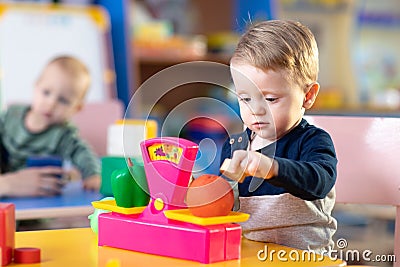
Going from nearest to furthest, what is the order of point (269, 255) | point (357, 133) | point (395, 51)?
point (269, 255) → point (357, 133) → point (395, 51)

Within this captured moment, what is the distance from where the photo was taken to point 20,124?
6.75ft

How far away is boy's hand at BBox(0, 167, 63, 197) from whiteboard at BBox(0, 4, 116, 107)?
4.10ft

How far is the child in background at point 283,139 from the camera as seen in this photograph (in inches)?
40.5

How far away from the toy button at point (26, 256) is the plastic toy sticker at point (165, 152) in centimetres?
19

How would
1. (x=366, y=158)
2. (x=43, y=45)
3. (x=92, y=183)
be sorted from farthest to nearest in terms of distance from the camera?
1. (x=43, y=45)
2. (x=92, y=183)
3. (x=366, y=158)

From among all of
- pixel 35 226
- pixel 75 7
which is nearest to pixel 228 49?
pixel 75 7

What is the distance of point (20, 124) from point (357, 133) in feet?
3.41

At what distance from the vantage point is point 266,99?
1.08 metres

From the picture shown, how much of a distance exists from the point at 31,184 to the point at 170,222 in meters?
0.85

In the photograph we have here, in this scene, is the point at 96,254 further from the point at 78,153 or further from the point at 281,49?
the point at 78,153

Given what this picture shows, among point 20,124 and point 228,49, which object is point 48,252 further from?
point 228,49

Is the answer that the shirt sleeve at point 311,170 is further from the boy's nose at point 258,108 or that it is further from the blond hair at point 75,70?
the blond hair at point 75,70

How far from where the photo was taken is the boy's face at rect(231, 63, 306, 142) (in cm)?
103

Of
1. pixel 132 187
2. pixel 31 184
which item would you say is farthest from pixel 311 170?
pixel 31 184
